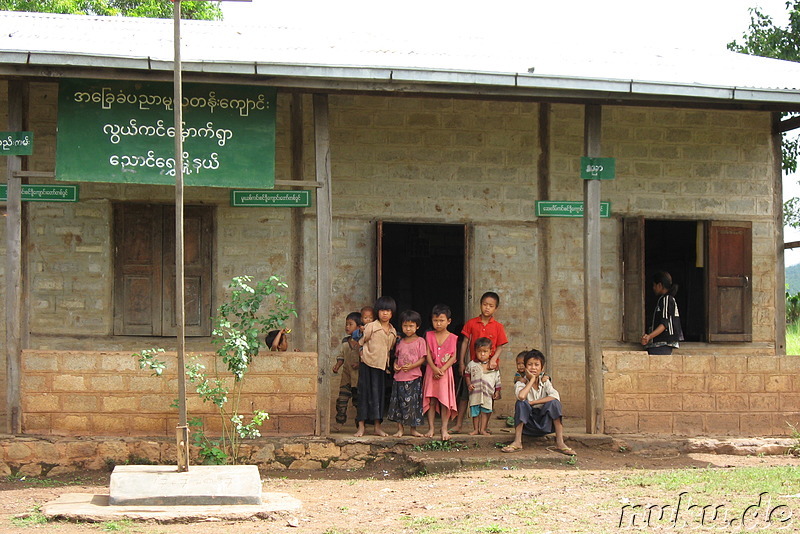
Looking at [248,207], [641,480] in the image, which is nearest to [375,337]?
[248,207]

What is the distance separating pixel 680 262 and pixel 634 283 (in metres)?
2.36

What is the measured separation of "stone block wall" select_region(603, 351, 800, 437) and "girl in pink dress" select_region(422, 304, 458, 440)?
142cm

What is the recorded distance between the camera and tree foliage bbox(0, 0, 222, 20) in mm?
17141

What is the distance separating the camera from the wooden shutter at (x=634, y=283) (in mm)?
10109

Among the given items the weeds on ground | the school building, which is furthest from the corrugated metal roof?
the weeds on ground

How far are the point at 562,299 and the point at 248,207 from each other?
3324 millimetres

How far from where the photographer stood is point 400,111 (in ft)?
32.7

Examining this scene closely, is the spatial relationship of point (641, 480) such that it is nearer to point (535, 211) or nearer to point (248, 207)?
point (535, 211)

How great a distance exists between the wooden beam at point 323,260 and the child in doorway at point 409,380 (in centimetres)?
65

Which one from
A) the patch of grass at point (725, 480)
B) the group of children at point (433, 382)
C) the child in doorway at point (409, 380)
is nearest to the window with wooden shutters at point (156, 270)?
the group of children at point (433, 382)

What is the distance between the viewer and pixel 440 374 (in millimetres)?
8688

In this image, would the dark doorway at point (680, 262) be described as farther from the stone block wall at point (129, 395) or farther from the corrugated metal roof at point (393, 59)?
the stone block wall at point (129, 395)

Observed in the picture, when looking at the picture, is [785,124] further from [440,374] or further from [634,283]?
[440,374]
